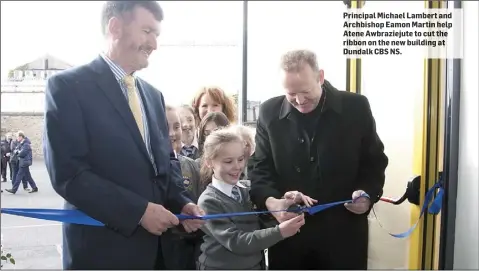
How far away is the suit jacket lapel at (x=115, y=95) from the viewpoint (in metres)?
1.28

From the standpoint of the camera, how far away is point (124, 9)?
133cm

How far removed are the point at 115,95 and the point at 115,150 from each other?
163mm

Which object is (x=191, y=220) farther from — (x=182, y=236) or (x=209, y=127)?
(x=209, y=127)

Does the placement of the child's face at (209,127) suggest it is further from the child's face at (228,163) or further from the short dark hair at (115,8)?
the short dark hair at (115,8)

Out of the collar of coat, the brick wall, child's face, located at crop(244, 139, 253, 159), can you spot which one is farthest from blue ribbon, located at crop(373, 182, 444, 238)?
the brick wall

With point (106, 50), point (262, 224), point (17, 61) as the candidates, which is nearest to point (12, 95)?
point (17, 61)

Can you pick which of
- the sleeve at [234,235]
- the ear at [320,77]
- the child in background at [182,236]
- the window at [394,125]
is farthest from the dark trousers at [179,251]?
the window at [394,125]

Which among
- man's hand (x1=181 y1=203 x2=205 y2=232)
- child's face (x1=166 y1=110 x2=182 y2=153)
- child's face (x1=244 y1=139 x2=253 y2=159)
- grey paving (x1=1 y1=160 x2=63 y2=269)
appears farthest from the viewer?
child's face (x1=166 y1=110 x2=182 y2=153)

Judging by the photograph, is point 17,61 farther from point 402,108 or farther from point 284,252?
point 402,108

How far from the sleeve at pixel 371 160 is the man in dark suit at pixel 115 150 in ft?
2.23

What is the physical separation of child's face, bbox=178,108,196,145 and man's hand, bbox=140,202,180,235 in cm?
77

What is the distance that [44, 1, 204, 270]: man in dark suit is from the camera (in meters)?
1.21

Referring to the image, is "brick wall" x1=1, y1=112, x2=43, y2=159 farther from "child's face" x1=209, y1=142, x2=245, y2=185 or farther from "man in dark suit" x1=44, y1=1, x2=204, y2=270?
"child's face" x1=209, y1=142, x2=245, y2=185

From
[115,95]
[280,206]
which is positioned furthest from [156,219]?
[280,206]
